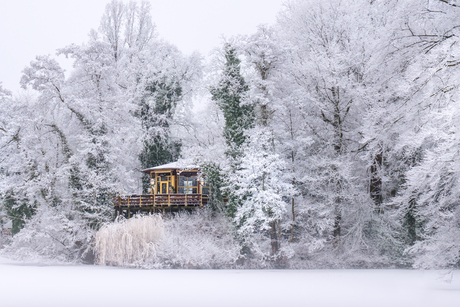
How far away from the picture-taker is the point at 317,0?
21.8m

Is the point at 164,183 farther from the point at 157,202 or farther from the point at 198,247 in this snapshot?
the point at 198,247

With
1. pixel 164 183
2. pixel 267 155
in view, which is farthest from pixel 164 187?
pixel 267 155

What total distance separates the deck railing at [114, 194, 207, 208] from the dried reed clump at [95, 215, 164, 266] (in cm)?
526

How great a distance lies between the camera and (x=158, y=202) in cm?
2344

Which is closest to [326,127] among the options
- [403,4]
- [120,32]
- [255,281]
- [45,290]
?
[403,4]

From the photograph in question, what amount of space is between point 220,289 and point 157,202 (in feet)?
42.5

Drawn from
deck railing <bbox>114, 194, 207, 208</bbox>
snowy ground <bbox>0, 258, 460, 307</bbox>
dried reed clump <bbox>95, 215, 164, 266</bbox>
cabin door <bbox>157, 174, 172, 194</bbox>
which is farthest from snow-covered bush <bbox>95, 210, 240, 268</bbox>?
cabin door <bbox>157, 174, 172, 194</bbox>

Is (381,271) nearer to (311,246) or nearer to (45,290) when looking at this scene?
(311,246)

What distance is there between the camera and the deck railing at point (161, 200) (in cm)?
2292

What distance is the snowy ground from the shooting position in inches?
359

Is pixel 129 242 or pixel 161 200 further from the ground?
pixel 161 200

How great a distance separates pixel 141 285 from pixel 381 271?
915 cm

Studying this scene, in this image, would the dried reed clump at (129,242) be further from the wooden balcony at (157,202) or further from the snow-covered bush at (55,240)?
the wooden balcony at (157,202)

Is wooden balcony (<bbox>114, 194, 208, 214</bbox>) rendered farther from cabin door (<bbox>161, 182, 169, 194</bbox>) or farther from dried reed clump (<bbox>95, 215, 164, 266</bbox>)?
dried reed clump (<bbox>95, 215, 164, 266</bbox>)
